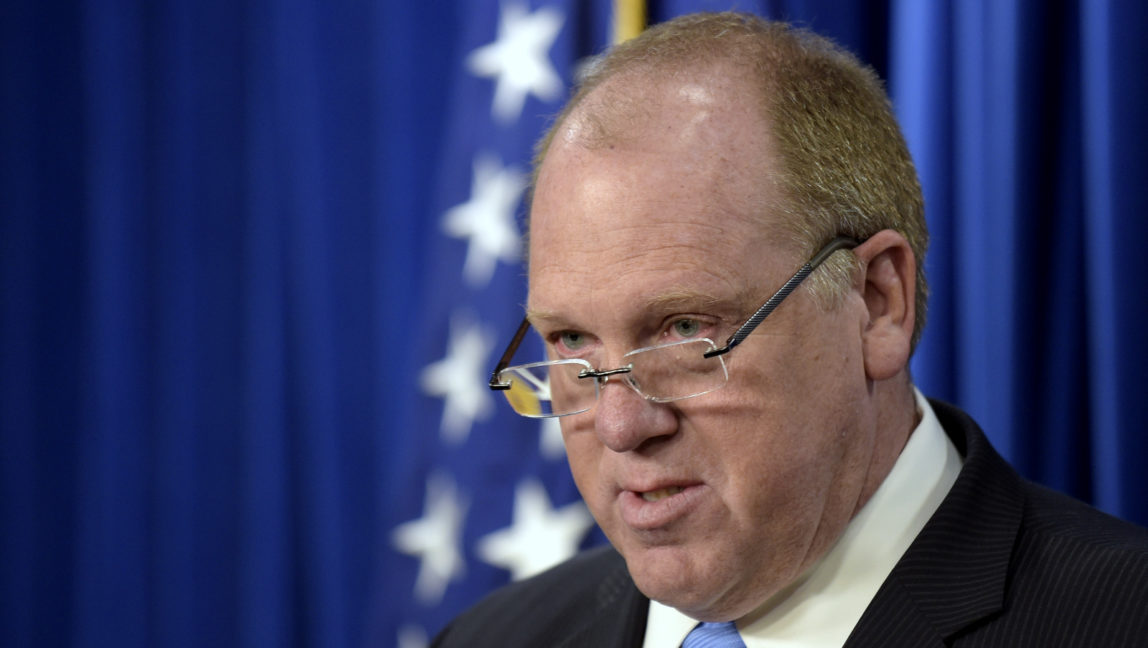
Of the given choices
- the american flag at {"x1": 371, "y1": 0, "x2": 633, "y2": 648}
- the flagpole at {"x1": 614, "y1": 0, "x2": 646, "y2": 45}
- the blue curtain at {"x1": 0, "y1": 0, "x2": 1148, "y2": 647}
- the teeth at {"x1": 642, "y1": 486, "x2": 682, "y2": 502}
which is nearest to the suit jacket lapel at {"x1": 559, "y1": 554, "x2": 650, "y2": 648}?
the teeth at {"x1": 642, "y1": 486, "x2": 682, "y2": 502}

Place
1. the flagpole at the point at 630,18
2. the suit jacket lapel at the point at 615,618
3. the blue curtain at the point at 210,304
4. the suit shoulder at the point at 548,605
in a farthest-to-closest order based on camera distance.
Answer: the blue curtain at the point at 210,304 < the flagpole at the point at 630,18 < the suit shoulder at the point at 548,605 < the suit jacket lapel at the point at 615,618

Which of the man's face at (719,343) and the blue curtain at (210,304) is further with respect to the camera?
the blue curtain at (210,304)

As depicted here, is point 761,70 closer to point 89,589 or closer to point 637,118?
point 637,118

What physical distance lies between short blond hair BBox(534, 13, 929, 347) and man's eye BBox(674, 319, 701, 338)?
0.50 feet

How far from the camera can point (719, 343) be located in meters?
1.42

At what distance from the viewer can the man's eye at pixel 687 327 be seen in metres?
1.42

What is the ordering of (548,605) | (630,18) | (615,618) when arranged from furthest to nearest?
(630,18)
(548,605)
(615,618)

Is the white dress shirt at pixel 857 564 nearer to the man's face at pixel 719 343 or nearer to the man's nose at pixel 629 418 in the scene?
the man's face at pixel 719 343

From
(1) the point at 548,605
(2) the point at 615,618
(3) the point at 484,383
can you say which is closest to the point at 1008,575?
(2) the point at 615,618

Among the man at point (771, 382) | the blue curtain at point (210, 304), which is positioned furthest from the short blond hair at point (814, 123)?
the blue curtain at point (210, 304)

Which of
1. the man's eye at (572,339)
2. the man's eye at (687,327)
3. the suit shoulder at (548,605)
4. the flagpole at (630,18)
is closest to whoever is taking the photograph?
the man's eye at (687,327)

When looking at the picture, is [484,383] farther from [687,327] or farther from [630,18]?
[687,327]

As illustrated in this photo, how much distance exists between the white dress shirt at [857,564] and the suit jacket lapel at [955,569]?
4 cm

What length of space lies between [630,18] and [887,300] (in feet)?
4.43
